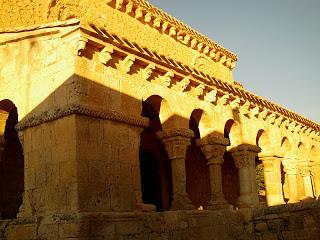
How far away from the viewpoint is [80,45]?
5898 millimetres

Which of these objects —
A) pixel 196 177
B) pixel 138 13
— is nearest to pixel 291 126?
pixel 196 177

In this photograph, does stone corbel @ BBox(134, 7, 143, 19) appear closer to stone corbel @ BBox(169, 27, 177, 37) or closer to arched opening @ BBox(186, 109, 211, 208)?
stone corbel @ BBox(169, 27, 177, 37)

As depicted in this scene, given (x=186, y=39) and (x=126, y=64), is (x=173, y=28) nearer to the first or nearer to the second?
(x=186, y=39)

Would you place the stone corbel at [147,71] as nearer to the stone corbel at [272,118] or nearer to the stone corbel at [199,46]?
the stone corbel at [272,118]

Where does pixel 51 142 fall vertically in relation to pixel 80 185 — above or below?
above

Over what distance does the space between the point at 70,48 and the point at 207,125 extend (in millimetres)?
3986

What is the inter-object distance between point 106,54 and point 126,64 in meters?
0.53

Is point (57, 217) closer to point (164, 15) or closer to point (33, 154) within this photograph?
point (33, 154)

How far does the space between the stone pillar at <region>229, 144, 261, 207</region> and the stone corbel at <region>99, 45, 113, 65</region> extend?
4911 mm

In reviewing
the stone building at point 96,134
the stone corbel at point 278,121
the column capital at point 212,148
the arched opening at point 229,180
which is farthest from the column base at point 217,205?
the arched opening at point 229,180

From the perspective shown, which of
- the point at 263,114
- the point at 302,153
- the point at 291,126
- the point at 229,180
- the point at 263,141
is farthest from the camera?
the point at 302,153

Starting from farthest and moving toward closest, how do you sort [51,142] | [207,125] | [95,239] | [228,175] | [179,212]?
1. [228,175]
2. [207,125]
3. [179,212]
4. [51,142]
5. [95,239]

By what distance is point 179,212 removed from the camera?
6488 mm

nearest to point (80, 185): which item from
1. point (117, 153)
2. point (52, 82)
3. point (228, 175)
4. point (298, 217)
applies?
point (117, 153)
